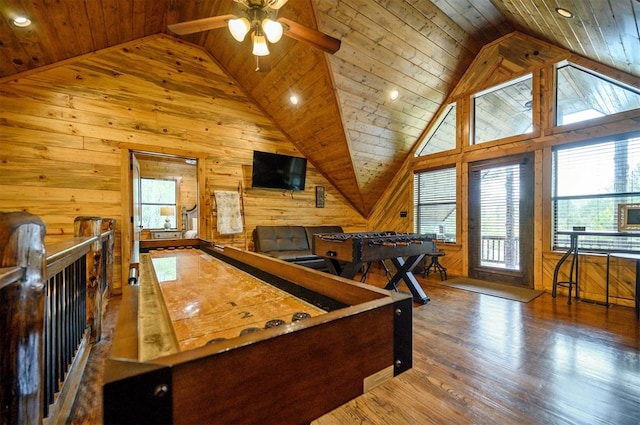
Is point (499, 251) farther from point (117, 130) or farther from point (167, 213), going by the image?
point (167, 213)

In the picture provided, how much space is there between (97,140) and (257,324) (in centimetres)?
418

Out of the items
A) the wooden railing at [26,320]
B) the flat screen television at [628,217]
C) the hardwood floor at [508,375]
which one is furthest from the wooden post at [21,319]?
the flat screen television at [628,217]

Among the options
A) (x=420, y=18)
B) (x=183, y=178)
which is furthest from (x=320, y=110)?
(x=183, y=178)

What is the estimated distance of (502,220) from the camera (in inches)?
172

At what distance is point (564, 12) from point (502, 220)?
8.95ft

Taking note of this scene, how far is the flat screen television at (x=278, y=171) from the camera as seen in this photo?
4.80 m

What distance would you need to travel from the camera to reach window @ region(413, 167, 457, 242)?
5043 millimetres

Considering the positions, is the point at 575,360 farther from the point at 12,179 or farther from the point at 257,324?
the point at 12,179

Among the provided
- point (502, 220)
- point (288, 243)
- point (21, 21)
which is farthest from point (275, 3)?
point (502, 220)

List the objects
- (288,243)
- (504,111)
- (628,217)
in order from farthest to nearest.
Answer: (288,243) < (504,111) < (628,217)

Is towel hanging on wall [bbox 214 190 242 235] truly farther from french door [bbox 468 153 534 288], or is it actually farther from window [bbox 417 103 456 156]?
french door [bbox 468 153 534 288]

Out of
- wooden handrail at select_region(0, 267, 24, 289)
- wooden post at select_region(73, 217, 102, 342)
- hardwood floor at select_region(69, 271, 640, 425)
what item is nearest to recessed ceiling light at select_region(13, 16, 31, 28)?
wooden post at select_region(73, 217, 102, 342)

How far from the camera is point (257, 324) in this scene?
783 mm

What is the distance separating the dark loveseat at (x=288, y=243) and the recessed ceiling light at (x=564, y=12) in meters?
4.33
